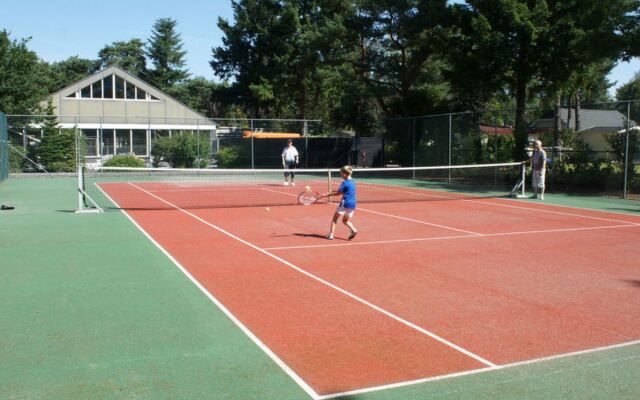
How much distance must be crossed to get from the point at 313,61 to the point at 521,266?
3953 centimetres

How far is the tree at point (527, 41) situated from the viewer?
24.9m

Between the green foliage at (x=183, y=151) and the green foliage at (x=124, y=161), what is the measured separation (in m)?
1.32

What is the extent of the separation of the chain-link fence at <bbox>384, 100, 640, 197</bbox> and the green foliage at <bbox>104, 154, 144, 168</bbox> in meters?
14.1

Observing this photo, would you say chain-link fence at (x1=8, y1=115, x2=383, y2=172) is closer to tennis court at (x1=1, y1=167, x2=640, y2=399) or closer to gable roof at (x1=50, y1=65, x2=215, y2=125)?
gable roof at (x1=50, y1=65, x2=215, y2=125)

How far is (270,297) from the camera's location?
7277 millimetres

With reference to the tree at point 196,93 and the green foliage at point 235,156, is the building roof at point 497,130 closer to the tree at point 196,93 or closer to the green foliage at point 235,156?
the green foliage at point 235,156

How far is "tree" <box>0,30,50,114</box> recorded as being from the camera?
34775 millimetres

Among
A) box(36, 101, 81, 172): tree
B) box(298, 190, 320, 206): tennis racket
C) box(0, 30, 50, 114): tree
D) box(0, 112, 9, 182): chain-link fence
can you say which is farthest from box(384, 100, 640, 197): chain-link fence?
box(0, 30, 50, 114): tree

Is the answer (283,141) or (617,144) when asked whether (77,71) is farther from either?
(617,144)

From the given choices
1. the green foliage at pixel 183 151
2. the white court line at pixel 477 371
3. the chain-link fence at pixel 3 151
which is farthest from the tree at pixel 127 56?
the white court line at pixel 477 371

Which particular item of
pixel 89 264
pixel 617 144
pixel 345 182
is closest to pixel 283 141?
pixel 617 144

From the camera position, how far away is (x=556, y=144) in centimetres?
2291

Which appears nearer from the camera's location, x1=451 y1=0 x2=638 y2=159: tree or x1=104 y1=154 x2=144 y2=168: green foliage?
x1=451 y1=0 x2=638 y2=159: tree

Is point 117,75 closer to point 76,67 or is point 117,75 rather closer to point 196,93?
point 196,93
